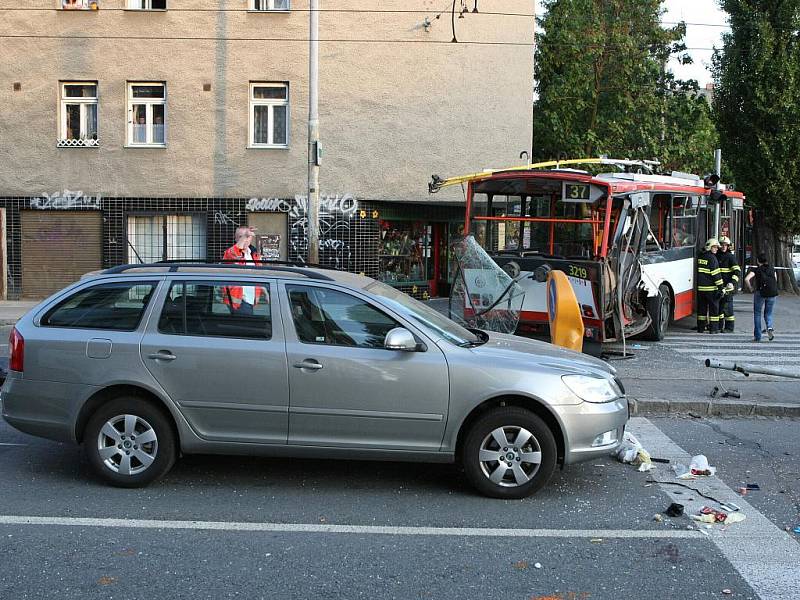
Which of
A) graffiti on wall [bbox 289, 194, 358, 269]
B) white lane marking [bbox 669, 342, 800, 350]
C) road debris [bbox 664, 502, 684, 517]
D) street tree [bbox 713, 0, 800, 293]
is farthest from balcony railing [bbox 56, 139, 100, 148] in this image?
street tree [bbox 713, 0, 800, 293]

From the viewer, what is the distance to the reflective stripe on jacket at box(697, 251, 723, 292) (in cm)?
1448

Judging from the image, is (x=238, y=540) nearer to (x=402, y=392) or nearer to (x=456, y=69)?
(x=402, y=392)

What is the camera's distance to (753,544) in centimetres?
501

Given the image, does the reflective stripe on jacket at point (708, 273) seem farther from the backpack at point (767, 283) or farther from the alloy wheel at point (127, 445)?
the alloy wheel at point (127, 445)

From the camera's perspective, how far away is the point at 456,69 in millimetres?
19484

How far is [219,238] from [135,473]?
14100 millimetres

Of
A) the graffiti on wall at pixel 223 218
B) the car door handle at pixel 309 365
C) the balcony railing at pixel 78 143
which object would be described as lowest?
the car door handle at pixel 309 365

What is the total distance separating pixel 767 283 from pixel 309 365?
1069 centimetres

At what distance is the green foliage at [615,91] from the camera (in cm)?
2442

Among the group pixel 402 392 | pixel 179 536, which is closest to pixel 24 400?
pixel 179 536

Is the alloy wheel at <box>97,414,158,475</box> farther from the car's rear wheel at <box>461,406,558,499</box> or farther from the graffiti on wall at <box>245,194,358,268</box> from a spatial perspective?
the graffiti on wall at <box>245,194,358,268</box>

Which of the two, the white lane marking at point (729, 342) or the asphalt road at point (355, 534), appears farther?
the white lane marking at point (729, 342)

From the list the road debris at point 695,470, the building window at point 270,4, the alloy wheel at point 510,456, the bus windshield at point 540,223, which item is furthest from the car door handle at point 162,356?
the building window at point 270,4

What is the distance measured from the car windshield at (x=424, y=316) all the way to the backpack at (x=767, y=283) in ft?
30.4
